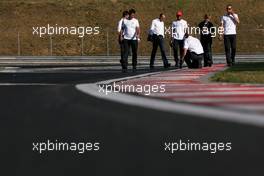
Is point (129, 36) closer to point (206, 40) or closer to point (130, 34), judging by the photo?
point (130, 34)

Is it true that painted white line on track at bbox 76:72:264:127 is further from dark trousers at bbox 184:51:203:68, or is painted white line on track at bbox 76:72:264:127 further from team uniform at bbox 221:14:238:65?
team uniform at bbox 221:14:238:65

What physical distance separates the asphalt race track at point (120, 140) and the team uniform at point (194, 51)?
12965 millimetres

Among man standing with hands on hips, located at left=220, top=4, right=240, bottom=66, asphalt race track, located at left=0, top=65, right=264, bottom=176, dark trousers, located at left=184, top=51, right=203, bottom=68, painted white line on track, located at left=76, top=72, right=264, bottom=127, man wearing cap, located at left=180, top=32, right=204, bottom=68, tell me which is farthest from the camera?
man standing with hands on hips, located at left=220, top=4, right=240, bottom=66

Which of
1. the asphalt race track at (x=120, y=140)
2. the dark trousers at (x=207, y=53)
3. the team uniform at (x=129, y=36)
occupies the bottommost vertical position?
the asphalt race track at (x=120, y=140)

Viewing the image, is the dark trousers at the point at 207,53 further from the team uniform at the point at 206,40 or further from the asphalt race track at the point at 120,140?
the asphalt race track at the point at 120,140

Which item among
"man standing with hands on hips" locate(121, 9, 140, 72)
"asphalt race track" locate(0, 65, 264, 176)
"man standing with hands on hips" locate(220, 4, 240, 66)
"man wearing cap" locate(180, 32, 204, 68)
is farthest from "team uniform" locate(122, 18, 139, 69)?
"asphalt race track" locate(0, 65, 264, 176)

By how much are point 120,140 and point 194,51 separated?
53.3 ft

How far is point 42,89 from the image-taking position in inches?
539

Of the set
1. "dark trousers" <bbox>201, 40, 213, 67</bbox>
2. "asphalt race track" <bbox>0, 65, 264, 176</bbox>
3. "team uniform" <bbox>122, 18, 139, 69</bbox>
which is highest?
"team uniform" <bbox>122, 18, 139, 69</bbox>

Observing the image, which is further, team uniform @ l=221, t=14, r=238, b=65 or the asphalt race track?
team uniform @ l=221, t=14, r=238, b=65

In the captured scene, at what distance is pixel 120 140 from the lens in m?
6.41

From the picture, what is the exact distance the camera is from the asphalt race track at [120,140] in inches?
206

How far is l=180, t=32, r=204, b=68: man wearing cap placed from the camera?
22.5m

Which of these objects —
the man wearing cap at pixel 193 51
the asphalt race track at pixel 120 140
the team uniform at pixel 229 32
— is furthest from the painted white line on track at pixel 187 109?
the team uniform at pixel 229 32
